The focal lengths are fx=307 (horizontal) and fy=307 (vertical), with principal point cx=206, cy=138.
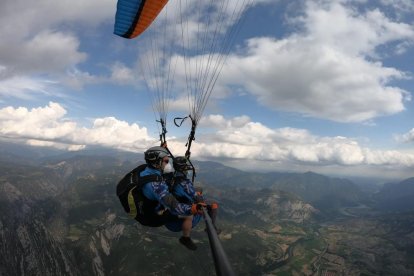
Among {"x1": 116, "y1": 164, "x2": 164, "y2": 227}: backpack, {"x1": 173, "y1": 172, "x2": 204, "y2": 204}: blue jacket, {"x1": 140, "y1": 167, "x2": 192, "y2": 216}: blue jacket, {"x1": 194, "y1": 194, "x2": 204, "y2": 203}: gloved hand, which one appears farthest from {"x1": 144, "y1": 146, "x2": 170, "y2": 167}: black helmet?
{"x1": 194, "y1": 194, "x2": 204, "y2": 203}: gloved hand

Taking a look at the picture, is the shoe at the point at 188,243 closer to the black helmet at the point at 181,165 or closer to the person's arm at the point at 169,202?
the person's arm at the point at 169,202

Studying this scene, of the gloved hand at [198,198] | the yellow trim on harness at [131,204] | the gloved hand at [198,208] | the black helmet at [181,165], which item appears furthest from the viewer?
the black helmet at [181,165]

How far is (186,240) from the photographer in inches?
383

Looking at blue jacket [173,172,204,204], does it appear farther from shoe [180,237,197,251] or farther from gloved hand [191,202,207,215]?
gloved hand [191,202,207,215]

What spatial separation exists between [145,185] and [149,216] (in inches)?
52.0

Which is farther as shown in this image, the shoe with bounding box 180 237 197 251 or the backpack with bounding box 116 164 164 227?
the backpack with bounding box 116 164 164 227

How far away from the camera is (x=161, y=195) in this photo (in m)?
9.27

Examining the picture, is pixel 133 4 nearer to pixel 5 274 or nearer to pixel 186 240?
pixel 186 240

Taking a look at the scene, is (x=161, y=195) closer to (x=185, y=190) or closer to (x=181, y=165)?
(x=185, y=190)

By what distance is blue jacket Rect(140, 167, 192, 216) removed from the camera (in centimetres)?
905

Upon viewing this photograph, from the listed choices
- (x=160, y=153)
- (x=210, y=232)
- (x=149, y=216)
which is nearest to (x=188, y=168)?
(x=160, y=153)

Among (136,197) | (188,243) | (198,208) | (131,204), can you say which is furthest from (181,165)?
(198,208)

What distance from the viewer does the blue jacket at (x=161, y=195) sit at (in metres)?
9.05

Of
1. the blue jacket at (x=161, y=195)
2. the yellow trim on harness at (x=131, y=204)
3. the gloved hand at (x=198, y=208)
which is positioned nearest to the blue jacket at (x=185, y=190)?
the blue jacket at (x=161, y=195)
